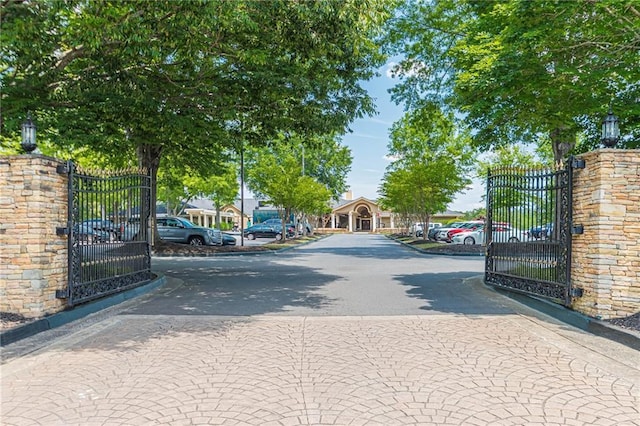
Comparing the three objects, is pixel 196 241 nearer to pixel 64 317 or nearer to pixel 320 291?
pixel 320 291

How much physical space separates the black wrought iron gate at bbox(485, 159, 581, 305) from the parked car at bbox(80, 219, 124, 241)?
806 cm

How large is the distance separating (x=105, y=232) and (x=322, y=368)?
18.7 ft

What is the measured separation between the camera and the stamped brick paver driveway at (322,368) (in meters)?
3.55

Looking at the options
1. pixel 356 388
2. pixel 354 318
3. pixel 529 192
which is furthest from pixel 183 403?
pixel 529 192

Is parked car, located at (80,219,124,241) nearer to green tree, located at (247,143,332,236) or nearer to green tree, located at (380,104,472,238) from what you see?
green tree, located at (380,104,472,238)

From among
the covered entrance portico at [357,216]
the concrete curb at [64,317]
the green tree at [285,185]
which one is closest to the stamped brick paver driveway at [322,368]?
the concrete curb at [64,317]

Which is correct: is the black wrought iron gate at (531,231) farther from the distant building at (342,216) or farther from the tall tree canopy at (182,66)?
the distant building at (342,216)

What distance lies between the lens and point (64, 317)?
6.59 metres

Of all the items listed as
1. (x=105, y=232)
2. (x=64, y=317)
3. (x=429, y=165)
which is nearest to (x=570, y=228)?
(x=64, y=317)

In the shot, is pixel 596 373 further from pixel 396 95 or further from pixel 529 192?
pixel 396 95

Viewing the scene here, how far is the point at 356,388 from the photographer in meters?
4.02

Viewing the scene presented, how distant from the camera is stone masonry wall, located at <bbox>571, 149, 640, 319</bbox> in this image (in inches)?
244

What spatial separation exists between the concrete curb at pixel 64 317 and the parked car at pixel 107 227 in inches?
45.4

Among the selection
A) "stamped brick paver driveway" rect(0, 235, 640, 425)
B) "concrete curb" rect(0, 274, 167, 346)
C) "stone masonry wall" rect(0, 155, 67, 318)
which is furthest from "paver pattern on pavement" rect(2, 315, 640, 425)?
"stone masonry wall" rect(0, 155, 67, 318)
